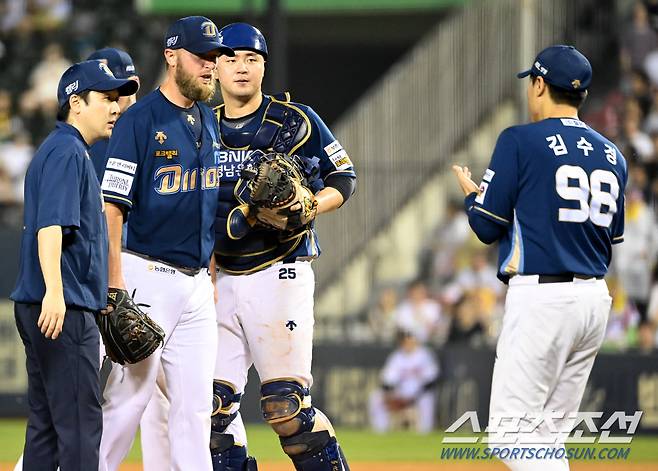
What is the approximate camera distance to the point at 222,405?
21.9 feet

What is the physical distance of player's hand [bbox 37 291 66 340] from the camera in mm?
5375

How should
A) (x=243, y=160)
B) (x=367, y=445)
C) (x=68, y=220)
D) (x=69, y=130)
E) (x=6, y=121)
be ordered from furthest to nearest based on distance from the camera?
1. (x=6, y=121)
2. (x=367, y=445)
3. (x=243, y=160)
4. (x=69, y=130)
5. (x=68, y=220)

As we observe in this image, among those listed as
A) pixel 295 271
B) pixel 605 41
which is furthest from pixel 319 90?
pixel 295 271

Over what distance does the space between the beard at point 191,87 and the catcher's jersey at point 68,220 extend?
70cm

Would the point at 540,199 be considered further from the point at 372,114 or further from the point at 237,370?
the point at 372,114

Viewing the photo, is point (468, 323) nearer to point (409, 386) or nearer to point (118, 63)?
point (409, 386)

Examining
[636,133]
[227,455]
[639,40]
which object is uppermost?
[639,40]

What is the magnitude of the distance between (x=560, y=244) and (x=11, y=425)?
8.52 meters

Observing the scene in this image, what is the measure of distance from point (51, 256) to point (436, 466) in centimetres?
545

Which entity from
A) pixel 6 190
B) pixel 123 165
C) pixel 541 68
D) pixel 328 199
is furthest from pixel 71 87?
pixel 6 190

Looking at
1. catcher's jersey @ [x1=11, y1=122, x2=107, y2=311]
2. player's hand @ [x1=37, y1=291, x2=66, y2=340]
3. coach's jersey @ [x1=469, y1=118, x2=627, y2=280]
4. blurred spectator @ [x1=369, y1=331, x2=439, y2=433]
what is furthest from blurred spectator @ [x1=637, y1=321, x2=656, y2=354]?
player's hand @ [x1=37, y1=291, x2=66, y2=340]

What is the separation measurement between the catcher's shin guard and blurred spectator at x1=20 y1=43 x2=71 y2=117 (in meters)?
11.4

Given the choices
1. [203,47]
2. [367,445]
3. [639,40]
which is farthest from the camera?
[639,40]

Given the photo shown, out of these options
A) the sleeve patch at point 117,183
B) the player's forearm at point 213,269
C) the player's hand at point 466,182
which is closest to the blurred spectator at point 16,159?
the player's forearm at point 213,269
